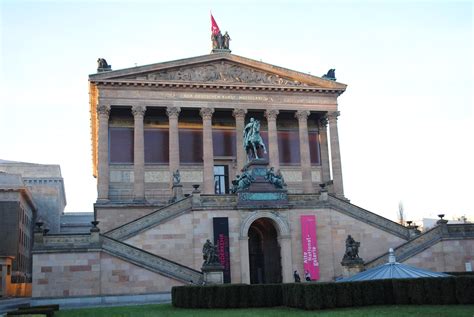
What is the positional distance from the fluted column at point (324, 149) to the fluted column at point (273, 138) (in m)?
5.47

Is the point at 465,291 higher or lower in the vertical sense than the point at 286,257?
lower

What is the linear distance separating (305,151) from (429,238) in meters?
19.0

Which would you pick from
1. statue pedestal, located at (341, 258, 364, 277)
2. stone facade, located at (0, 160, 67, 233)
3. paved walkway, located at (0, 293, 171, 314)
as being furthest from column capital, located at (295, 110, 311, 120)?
stone facade, located at (0, 160, 67, 233)

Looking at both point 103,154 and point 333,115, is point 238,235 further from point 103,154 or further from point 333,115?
point 333,115

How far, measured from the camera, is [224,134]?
2308 inches

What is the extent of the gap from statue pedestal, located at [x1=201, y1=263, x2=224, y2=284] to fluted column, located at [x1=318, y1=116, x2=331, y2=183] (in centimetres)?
2818

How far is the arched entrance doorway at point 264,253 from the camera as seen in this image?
43.9 metres

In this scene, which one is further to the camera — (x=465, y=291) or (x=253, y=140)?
(x=253, y=140)

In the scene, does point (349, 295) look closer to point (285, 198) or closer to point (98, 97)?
point (285, 198)

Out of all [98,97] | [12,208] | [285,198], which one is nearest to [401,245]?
[285,198]

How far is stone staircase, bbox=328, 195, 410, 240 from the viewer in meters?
44.1

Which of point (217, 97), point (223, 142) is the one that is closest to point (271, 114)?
point (223, 142)

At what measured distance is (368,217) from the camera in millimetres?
44375

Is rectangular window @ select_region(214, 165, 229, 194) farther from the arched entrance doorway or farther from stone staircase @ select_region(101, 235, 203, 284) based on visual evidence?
stone staircase @ select_region(101, 235, 203, 284)
